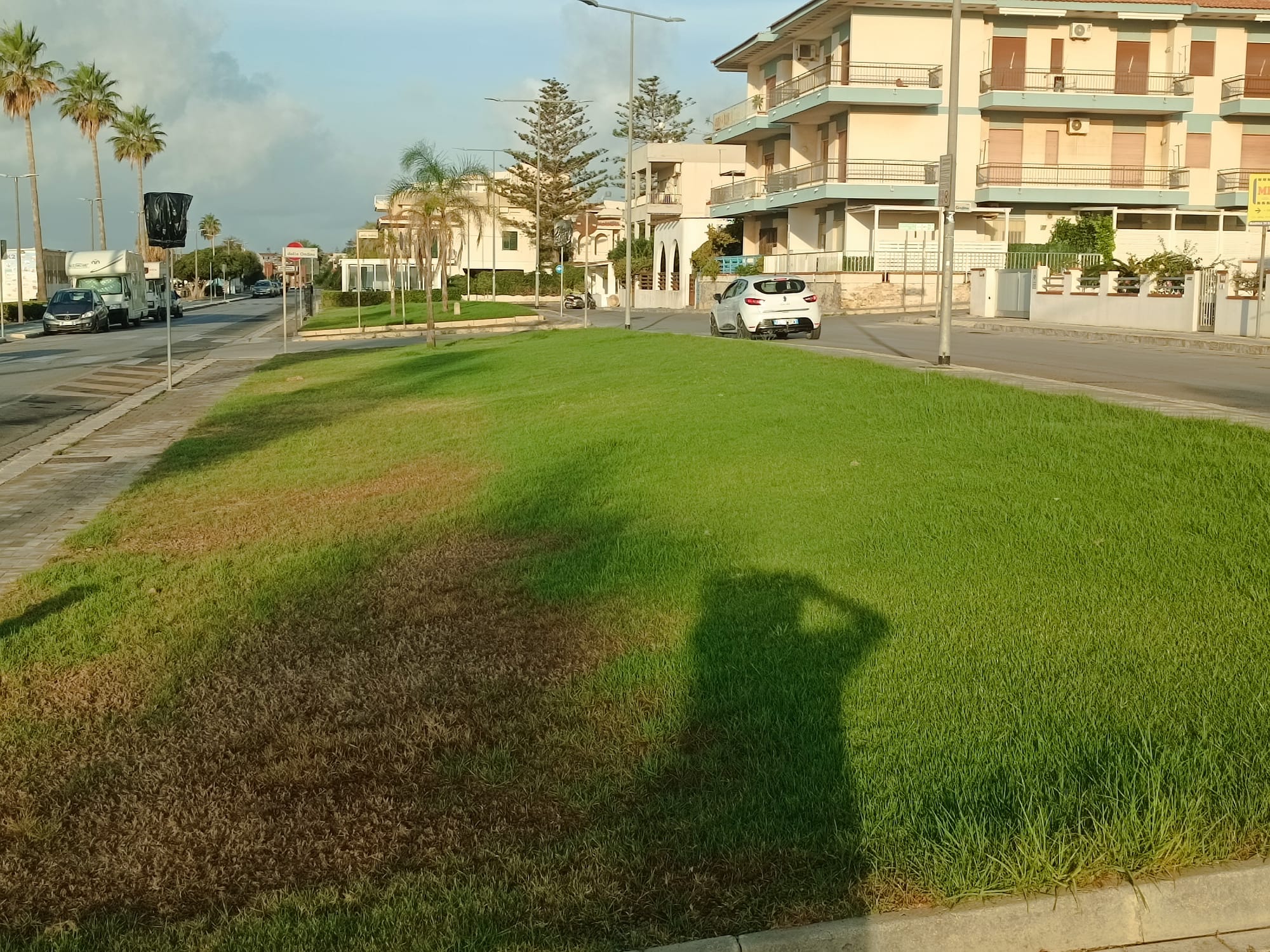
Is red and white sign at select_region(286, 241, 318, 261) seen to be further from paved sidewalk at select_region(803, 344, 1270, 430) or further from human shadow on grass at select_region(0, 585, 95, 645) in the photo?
human shadow on grass at select_region(0, 585, 95, 645)

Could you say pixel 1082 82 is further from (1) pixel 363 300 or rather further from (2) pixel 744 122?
(1) pixel 363 300

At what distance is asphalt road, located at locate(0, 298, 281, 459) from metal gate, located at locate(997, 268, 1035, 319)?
2469 centimetres

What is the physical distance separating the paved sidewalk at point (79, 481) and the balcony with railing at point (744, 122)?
4554 cm

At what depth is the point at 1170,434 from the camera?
9.70m

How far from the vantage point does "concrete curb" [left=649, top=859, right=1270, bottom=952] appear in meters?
3.64

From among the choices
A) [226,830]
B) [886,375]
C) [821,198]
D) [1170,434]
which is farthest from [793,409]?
[821,198]

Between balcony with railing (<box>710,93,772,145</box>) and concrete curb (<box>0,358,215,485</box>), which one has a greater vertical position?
balcony with railing (<box>710,93,772,145</box>)

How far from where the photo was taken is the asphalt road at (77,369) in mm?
20359

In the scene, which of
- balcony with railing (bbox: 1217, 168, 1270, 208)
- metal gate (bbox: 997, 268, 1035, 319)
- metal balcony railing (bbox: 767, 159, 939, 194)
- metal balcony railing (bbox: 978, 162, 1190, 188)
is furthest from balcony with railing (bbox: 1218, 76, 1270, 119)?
metal gate (bbox: 997, 268, 1035, 319)

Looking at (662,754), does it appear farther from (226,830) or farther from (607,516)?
(607,516)

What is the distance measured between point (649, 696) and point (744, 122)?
6178 centimetres

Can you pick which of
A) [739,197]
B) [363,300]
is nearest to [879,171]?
[739,197]

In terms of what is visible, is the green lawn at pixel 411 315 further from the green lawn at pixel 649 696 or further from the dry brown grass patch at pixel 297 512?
the green lawn at pixel 649 696

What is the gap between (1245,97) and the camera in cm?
5859
